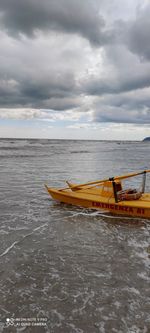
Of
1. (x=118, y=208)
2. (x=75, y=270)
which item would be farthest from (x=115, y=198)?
(x=75, y=270)

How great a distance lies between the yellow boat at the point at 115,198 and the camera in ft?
45.4

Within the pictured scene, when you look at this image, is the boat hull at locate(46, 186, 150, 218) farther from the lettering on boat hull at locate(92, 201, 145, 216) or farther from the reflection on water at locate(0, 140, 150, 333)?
the reflection on water at locate(0, 140, 150, 333)

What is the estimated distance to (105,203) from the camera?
47.6 feet

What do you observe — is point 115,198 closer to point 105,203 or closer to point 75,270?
point 105,203

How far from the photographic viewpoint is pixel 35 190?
66.4 feet

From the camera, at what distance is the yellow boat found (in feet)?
45.4

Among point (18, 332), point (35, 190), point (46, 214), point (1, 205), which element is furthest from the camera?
point (35, 190)

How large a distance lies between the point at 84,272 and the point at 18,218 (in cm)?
617

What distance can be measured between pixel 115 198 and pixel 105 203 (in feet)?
2.23

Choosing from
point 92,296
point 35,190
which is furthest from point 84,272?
point 35,190

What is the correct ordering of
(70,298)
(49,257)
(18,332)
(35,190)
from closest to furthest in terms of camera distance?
(18,332)
(70,298)
(49,257)
(35,190)

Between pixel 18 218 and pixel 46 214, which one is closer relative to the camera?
pixel 18 218

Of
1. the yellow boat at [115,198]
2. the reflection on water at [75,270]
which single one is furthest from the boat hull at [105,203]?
the reflection on water at [75,270]

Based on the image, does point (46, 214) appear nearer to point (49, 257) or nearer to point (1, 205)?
point (1, 205)
